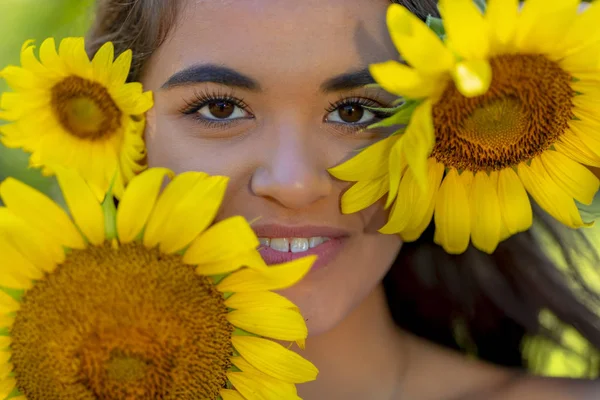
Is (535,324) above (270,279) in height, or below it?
above

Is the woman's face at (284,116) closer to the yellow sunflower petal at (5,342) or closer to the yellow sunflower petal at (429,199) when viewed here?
the yellow sunflower petal at (429,199)

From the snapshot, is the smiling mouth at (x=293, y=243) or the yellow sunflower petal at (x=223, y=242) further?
the smiling mouth at (x=293, y=243)

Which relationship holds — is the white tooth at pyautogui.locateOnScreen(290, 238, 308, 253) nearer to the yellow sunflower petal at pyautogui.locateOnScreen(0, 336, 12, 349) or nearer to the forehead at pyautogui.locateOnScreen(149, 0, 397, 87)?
the forehead at pyautogui.locateOnScreen(149, 0, 397, 87)

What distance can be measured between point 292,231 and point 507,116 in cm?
31

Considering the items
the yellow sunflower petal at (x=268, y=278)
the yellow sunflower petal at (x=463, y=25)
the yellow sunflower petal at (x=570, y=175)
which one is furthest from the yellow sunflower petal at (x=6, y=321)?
the yellow sunflower petal at (x=570, y=175)

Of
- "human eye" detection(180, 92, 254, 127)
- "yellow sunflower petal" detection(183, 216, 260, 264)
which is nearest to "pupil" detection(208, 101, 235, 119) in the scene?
"human eye" detection(180, 92, 254, 127)

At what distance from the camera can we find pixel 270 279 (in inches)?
28.7

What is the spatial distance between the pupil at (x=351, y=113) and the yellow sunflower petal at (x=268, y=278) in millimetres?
251

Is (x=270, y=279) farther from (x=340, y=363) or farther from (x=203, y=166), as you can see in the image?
(x=340, y=363)

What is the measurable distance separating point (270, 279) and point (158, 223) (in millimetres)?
136

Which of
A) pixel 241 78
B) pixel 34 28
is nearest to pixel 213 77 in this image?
pixel 241 78

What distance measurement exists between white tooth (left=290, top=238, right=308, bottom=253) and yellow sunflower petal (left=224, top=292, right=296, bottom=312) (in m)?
0.17

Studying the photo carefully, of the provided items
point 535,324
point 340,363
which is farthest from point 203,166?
point 535,324

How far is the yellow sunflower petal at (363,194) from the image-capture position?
814 mm
